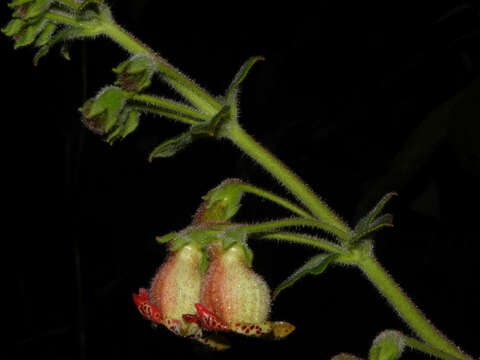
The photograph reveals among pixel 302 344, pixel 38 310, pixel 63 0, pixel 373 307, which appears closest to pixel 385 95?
pixel 373 307

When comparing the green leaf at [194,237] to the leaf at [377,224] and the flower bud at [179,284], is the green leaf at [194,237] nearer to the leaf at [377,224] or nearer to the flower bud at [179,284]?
the flower bud at [179,284]

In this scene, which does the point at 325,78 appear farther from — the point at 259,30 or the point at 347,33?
the point at 259,30

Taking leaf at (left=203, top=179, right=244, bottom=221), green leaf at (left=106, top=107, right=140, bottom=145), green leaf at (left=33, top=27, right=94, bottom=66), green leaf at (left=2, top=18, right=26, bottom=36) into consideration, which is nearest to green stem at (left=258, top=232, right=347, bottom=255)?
leaf at (left=203, top=179, right=244, bottom=221)

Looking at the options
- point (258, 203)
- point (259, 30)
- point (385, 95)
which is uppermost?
point (259, 30)

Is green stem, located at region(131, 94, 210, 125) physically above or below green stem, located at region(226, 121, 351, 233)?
above

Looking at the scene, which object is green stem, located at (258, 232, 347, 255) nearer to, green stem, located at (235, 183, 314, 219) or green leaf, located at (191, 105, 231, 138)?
green stem, located at (235, 183, 314, 219)

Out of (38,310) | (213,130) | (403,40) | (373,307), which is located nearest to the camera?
(213,130)
